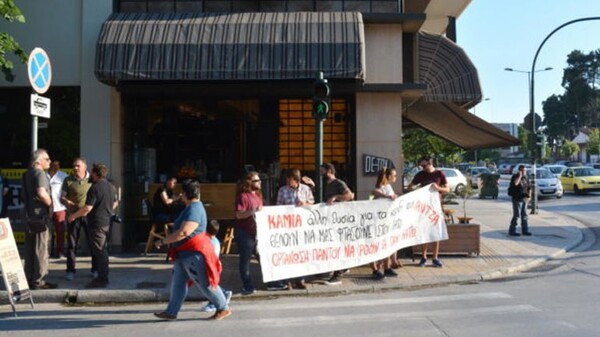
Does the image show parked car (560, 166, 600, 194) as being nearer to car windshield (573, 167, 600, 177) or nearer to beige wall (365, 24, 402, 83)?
car windshield (573, 167, 600, 177)

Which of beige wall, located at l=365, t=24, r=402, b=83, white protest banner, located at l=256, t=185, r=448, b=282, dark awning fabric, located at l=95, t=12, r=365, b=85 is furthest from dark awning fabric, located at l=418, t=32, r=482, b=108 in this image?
white protest banner, located at l=256, t=185, r=448, b=282

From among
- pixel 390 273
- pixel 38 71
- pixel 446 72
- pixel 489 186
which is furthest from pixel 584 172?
pixel 38 71

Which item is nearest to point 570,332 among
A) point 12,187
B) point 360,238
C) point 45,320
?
point 360,238

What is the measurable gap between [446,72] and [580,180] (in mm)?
22980

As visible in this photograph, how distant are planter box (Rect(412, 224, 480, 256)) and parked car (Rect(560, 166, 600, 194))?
23.9m

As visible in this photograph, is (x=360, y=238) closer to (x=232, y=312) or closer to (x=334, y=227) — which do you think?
(x=334, y=227)

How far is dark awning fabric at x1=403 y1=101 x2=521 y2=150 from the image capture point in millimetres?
15820

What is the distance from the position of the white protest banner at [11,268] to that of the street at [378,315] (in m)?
0.31

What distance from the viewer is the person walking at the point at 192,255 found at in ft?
23.0

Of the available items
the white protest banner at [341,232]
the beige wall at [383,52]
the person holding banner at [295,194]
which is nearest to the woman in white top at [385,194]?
the white protest banner at [341,232]

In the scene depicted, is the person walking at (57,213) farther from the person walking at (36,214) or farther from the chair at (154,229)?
the person walking at (36,214)

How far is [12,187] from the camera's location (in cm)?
1247

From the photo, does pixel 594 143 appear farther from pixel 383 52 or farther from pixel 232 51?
pixel 232 51

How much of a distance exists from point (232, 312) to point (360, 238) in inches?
109
